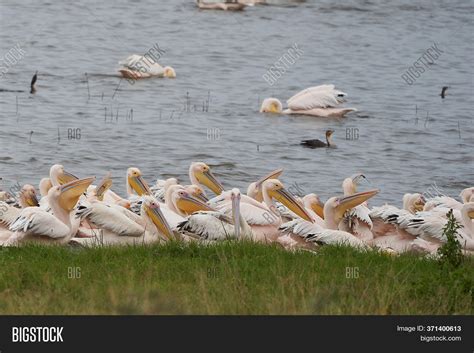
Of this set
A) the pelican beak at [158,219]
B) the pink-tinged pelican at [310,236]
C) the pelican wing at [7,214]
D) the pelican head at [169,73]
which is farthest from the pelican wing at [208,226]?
the pelican head at [169,73]

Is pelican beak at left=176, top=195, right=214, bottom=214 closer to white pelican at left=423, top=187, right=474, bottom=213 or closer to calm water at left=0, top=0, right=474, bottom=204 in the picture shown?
white pelican at left=423, top=187, right=474, bottom=213

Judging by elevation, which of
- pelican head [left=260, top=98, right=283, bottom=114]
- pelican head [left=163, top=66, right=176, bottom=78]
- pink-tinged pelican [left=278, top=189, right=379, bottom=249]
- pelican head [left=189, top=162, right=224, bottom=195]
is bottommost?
pink-tinged pelican [left=278, top=189, right=379, bottom=249]

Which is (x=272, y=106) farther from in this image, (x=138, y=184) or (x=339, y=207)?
(x=339, y=207)

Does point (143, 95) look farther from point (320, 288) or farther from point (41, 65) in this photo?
point (320, 288)

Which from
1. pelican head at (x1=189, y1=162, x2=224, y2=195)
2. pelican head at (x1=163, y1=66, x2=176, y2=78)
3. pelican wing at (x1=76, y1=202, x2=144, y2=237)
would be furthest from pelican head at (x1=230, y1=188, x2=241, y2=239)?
pelican head at (x1=163, y1=66, x2=176, y2=78)

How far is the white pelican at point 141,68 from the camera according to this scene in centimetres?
1983

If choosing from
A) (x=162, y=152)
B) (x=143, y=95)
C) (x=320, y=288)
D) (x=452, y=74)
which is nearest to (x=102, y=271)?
(x=320, y=288)

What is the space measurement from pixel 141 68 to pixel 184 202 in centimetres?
880

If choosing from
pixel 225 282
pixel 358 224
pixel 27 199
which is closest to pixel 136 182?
pixel 27 199

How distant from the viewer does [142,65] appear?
65.4 feet

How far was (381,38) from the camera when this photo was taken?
2258 centimetres

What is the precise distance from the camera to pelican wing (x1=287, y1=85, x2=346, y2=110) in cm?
1791

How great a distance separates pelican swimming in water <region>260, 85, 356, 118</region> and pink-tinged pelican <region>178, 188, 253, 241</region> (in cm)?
773
